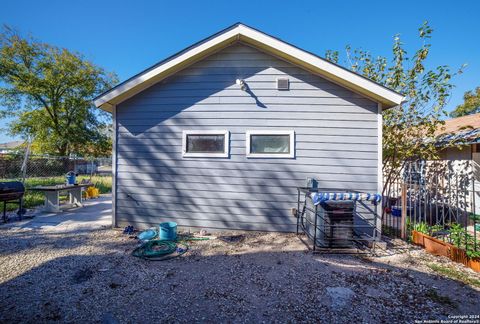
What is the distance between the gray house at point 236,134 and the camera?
461 centimetres

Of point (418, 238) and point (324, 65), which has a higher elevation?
point (324, 65)

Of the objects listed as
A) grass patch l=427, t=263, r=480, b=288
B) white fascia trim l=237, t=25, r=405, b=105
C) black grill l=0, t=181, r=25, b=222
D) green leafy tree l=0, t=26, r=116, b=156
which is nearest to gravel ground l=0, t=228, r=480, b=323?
grass patch l=427, t=263, r=480, b=288

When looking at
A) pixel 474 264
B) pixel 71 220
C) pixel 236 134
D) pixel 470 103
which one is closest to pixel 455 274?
pixel 474 264

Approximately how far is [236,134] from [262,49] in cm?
206

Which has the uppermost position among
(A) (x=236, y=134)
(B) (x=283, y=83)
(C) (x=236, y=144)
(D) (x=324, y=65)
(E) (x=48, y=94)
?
(E) (x=48, y=94)

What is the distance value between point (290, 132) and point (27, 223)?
707 cm

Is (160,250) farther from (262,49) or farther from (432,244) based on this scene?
(432,244)

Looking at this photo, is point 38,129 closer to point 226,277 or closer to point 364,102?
point 226,277

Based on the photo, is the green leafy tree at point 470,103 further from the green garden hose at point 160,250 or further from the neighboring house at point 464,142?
the green garden hose at point 160,250

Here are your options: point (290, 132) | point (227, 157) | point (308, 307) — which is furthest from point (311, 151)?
point (308, 307)

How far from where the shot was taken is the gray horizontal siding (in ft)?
15.2

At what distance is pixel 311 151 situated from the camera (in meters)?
4.70

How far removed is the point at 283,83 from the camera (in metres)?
4.79

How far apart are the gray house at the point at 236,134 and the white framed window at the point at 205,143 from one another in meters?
0.02
